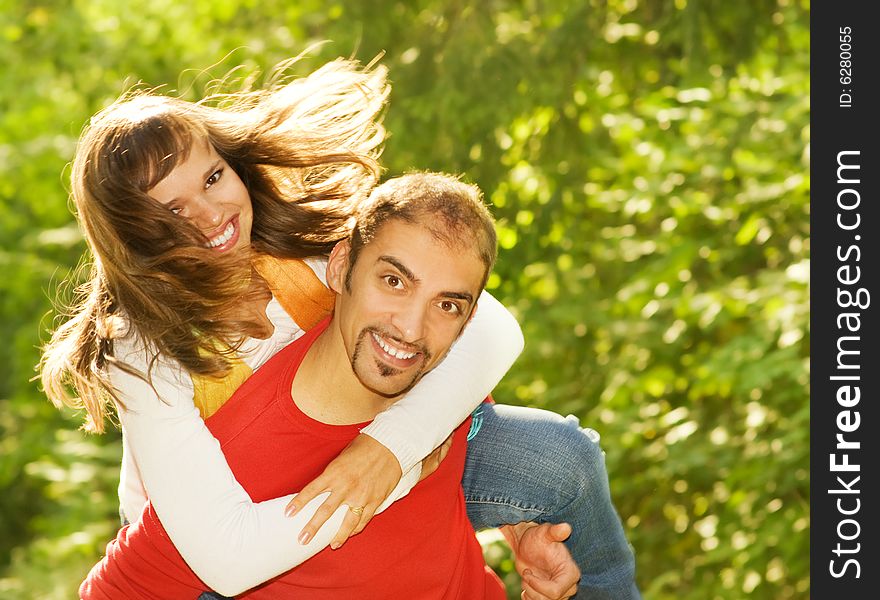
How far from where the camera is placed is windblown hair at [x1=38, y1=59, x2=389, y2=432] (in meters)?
2.29

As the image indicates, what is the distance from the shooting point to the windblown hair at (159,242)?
2.29 metres

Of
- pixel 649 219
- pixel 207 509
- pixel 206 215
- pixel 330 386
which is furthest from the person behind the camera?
pixel 649 219

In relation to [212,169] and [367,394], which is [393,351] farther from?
[212,169]

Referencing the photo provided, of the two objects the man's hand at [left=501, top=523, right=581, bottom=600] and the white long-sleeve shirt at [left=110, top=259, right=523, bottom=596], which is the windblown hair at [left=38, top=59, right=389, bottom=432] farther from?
the man's hand at [left=501, top=523, right=581, bottom=600]

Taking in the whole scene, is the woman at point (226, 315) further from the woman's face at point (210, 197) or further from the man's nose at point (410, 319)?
the man's nose at point (410, 319)

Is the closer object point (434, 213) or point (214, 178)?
point (434, 213)

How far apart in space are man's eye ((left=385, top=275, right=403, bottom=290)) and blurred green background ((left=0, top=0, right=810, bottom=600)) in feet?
6.41

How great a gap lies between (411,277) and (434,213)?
0.14 metres

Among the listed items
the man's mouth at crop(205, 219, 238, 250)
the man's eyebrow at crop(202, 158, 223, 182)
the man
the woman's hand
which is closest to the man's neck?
the man

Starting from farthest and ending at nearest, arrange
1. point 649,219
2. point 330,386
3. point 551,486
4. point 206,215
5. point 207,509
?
point 649,219 < point 551,486 < point 206,215 < point 330,386 < point 207,509

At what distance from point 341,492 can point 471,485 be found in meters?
0.55

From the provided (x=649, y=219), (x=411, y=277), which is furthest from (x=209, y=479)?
(x=649, y=219)

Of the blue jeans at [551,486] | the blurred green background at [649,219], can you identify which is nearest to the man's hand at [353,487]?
the blue jeans at [551,486]

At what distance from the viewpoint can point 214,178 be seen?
2.42 m
